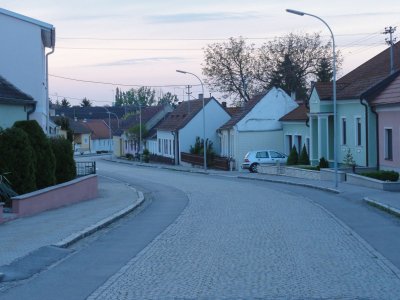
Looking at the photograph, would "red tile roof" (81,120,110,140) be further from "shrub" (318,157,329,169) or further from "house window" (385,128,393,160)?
"house window" (385,128,393,160)

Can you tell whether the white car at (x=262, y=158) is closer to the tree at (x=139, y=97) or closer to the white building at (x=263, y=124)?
the white building at (x=263, y=124)

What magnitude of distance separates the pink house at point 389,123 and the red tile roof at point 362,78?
170 cm

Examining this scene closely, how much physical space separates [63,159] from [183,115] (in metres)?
51.0

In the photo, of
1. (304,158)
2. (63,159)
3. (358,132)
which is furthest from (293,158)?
(63,159)

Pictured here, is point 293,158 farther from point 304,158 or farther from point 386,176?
point 386,176

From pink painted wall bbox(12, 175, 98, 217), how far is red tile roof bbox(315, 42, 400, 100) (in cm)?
1687

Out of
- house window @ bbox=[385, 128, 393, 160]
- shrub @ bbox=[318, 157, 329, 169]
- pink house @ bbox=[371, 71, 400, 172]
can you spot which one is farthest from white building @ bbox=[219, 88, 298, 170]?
house window @ bbox=[385, 128, 393, 160]

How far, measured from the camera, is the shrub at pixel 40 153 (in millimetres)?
25000

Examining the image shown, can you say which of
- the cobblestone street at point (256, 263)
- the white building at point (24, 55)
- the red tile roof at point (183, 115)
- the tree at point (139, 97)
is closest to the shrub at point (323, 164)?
the white building at point (24, 55)

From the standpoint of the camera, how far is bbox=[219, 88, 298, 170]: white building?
60.2 m

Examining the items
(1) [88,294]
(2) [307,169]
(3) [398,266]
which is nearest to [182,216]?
(3) [398,266]

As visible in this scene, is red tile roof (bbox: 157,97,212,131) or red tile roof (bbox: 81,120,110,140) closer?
red tile roof (bbox: 157,97,212,131)

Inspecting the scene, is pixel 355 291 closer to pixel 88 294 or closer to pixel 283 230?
pixel 88 294

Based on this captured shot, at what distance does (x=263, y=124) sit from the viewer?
60.4m
